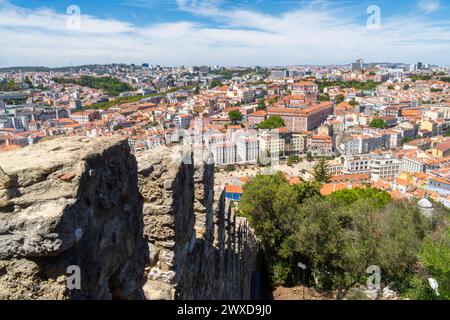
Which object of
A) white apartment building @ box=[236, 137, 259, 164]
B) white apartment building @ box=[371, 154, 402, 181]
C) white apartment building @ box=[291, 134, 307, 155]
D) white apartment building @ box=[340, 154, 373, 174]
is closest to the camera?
white apartment building @ box=[371, 154, 402, 181]

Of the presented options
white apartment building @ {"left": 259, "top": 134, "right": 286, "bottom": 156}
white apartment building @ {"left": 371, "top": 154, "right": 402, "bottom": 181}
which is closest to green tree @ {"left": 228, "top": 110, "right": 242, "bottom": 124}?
white apartment building @ {"left": 259, "top": 134, "right": 286, "bottom": 156}

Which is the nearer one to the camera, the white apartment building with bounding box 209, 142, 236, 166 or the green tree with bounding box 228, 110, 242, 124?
the white apartment building with bounding box 209, 142, 236, 166

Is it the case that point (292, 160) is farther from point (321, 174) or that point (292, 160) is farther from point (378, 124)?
point (378, 124)

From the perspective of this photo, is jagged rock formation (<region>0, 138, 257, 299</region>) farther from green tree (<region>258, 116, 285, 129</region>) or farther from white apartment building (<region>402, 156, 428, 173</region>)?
green tree (<region>258, 116, 285, 129</region>)

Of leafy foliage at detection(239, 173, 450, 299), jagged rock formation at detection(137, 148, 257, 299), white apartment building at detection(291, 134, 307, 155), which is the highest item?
jagged rock formation at detection(137, 148, 257, 299)

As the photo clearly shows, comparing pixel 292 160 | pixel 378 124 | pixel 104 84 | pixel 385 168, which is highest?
pixel 104 84

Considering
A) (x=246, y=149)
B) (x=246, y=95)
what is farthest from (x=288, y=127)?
(x=246, y=95)
